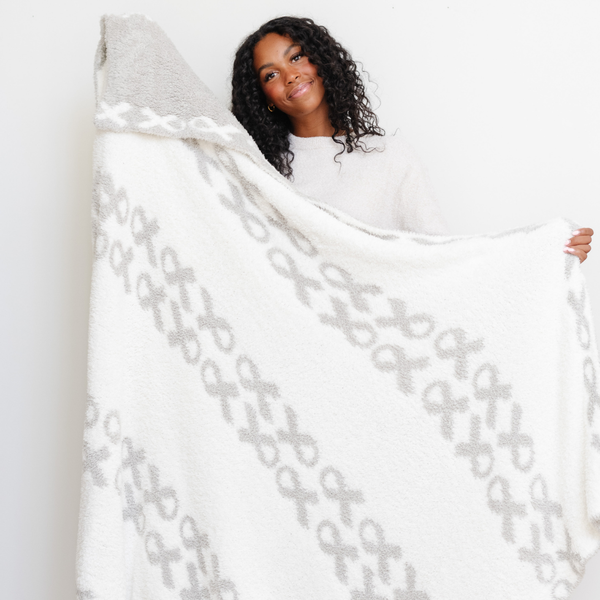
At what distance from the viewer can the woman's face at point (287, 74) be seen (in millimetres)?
1285

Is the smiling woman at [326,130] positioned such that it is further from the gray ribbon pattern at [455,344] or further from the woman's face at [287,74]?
the gray ribbon pattern at [455,344]

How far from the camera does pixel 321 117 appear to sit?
1.36 m

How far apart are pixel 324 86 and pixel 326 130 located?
0.10 meters

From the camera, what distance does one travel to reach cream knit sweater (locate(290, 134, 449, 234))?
4.10 feet

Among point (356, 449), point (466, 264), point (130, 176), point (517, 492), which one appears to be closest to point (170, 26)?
point (130, 176)

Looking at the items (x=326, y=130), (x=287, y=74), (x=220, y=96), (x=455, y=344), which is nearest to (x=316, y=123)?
(x=326, y=130)

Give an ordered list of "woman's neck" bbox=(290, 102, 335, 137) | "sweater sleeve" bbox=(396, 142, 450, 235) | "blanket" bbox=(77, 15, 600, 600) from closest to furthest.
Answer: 1. "blanket" bbox=(77, 15, 600, 600)
2. "sweater sleeve" bbox=(396, 142, 450, 235)
3. "woman's neck" bbox=(290, 102, 335, 137)

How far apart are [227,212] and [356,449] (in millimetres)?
451

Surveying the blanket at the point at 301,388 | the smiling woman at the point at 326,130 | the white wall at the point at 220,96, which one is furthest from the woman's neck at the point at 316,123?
the blanket at the point at 301,388

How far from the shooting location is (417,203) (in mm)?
1260

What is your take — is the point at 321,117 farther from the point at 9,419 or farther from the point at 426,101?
the point at 9,419

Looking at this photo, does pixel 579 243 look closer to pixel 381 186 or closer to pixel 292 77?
pixel 381 186

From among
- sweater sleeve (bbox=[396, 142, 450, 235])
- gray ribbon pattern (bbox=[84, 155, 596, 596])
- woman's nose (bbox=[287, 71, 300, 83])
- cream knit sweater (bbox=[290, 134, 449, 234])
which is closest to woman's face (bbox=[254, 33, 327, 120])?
woman's nose (bbox=[287, 71, 300, 83])

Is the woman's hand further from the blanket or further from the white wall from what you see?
the white wall
